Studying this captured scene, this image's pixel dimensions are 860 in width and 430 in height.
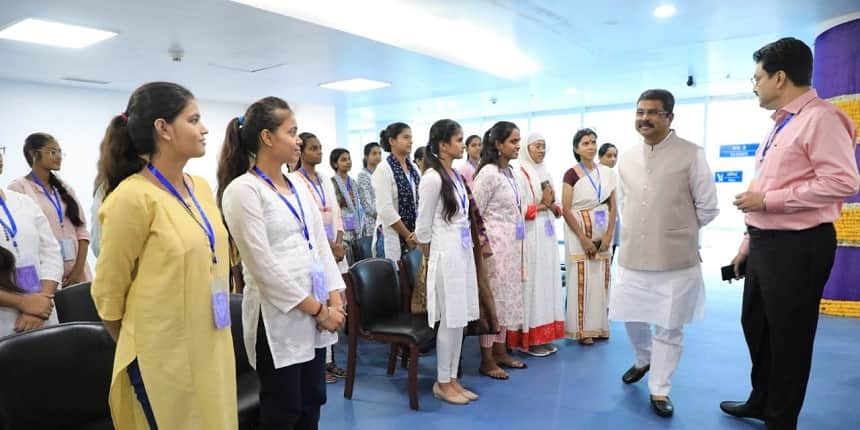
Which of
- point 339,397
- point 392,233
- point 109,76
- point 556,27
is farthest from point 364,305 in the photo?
point 109,76

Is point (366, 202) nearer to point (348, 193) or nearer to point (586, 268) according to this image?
point (348, 193)

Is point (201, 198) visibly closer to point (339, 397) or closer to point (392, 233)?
point (339, 397)

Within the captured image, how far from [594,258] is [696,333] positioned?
1.09 m

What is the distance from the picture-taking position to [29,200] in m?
2.15

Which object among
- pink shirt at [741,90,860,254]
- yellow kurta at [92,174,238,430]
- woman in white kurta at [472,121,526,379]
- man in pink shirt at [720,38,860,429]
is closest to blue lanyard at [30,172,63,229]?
yellow kurta at [92,174,238,430]

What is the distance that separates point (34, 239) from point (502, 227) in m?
2.38

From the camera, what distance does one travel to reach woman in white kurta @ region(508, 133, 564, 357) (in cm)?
342

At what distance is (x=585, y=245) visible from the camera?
3664 millimetres

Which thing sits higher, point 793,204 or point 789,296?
point 793,204

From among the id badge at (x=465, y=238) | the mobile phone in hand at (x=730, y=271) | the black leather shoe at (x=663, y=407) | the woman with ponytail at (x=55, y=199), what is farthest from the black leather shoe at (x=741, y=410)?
the woman with ponytail at (x=55, y=199)

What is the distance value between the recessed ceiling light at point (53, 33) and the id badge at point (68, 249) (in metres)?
1.98

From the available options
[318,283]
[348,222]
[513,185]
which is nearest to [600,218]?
[513,185]

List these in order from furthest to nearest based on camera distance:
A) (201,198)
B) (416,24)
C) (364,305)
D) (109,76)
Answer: (109,76), (416,24), (364,305), (201,198)

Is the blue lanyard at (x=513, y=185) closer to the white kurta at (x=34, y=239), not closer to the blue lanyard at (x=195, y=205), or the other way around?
the blue lanyard at (x=195, y=205)
